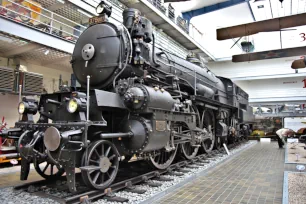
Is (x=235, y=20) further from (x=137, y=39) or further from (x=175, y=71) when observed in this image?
(x=137, y=39)

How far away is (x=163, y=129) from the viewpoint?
18.2 feet

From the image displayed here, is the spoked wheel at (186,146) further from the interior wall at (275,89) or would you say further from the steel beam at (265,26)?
the interior wall at (275,89)

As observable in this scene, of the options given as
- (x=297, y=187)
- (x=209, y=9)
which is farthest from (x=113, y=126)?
(x=209, y=9)

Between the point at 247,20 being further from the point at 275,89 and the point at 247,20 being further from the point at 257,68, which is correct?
the point at 275,89

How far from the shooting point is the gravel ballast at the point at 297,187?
14.1 ft

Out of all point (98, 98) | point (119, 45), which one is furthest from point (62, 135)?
point (119, 45)

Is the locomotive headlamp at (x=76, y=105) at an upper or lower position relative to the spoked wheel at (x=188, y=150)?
upper

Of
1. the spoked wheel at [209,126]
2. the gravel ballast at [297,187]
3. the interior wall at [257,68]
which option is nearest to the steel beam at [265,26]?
the spoked wheel at [209,126]

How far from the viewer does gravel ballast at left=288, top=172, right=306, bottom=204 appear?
430cm

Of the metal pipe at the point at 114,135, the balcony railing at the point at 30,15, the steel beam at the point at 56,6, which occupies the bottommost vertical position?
the metal pipe at the point at 114,135

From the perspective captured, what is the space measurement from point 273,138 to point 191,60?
50.3ft

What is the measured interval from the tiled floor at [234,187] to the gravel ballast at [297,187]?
0.20 meters

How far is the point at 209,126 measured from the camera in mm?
9258

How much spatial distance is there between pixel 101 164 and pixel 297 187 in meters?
3.72
